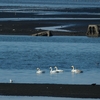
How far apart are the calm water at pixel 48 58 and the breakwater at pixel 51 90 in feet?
3.82

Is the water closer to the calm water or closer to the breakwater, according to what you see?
the calm water

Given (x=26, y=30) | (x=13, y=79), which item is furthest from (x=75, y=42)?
(x=13, y=79)

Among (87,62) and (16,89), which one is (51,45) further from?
(16,89)

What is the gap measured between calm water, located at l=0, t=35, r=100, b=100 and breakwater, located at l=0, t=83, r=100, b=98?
116 centimetres

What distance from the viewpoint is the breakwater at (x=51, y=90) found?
2259 cm

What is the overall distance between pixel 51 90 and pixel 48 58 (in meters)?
11.4

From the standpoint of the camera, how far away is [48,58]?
113ft

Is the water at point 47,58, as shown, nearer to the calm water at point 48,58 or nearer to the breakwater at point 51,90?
the calm water at point 48,58

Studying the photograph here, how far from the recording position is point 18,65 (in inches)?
1246

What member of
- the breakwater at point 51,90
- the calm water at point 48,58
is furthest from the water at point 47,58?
the breakwater at point 51,90

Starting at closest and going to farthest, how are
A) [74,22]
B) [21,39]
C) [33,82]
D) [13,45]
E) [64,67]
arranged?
[33,82] → [64,67] → [13,45] → [21,39] → [74,22]

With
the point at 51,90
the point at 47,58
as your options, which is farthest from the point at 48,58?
the point at 51,90

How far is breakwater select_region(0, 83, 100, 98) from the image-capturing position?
22.6m

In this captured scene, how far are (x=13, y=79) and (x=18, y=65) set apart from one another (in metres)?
5.53
